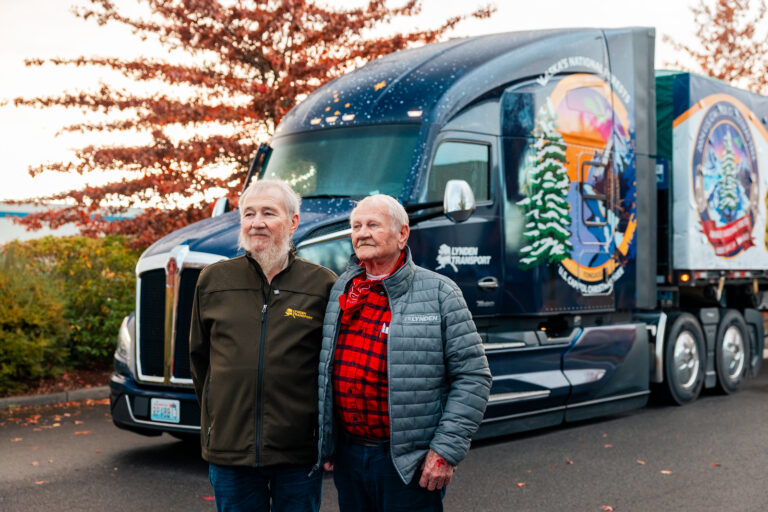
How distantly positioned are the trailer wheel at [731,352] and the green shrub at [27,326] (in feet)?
26.1

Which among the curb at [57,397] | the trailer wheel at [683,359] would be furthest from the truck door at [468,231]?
the curb at [57,397]

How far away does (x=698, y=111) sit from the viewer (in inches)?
423

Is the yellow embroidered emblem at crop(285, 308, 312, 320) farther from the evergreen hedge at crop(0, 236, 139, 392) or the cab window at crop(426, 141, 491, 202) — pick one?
the evergreen hedge at crop(0, 236, 139, 392)

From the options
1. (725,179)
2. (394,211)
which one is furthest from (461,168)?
(725,179)

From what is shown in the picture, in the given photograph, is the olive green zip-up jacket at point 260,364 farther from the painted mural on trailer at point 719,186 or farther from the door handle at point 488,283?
the painted mural on trailer at point 719,186

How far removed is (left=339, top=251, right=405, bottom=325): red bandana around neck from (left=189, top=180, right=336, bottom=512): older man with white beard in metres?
0.12

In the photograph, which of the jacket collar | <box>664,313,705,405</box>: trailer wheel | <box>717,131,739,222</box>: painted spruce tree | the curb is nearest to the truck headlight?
the curb

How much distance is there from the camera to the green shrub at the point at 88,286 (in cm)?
1187

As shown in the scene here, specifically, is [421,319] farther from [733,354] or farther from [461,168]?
[733,354]

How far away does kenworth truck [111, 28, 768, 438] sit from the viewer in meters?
7.17

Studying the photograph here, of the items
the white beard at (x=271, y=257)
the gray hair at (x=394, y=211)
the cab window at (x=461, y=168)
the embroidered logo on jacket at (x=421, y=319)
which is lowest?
the embroidered logo on jacket at (x=421, y=319)

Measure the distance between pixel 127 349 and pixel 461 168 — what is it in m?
3.17

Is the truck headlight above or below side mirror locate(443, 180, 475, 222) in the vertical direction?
below

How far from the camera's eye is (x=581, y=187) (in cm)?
905
